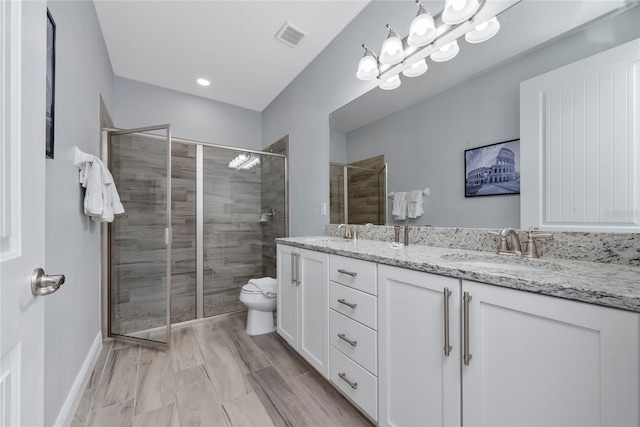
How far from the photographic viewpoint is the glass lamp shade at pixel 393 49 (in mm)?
1548

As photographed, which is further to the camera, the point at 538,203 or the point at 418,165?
the point at 418,165

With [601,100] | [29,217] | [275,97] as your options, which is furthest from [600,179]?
[275,97]

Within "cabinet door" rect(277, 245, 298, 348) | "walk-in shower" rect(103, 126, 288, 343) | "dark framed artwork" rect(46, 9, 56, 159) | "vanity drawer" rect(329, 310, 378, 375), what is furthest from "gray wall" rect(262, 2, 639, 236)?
"dark framed artwork" rect(46, 9, 56, 159)

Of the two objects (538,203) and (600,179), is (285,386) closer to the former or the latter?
(538,203)

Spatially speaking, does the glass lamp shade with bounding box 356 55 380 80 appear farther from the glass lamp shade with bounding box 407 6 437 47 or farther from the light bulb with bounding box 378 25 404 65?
the glass lamp shade with bounding box 407 6 437 47

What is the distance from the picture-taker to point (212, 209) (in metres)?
2.76

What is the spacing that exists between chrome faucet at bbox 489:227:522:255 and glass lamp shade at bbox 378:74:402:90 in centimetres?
111

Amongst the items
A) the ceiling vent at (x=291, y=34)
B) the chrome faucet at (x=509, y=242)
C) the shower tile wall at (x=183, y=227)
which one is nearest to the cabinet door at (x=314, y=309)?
the chrome faucet at (x=509, y=242)

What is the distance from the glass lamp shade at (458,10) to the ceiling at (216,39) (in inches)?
31.1

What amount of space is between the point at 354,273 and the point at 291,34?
78.6 inches

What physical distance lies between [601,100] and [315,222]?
1889 millimetres

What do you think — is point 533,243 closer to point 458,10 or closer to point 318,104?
point 458,10

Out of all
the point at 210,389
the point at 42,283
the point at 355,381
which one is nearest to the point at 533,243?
the point at 355,381

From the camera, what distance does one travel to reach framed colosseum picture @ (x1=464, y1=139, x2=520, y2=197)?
3.78ft
